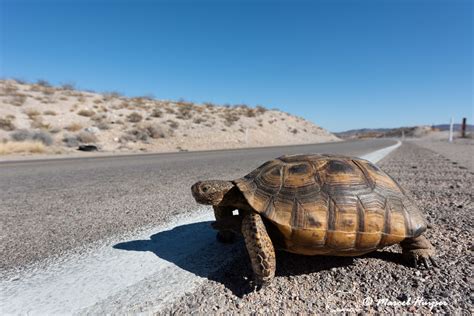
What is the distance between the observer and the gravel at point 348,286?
1.53m

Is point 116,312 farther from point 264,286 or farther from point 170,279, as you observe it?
point 264,286

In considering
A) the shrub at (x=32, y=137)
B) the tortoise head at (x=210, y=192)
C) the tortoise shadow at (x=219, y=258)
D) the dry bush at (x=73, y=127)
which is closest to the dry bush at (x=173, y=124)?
the dry bush at (x=73, y=127)

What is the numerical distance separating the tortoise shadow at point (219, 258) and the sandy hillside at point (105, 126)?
15199 millimetres

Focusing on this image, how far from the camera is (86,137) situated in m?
18.6

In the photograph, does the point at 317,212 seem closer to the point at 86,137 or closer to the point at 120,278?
the point at 120,278

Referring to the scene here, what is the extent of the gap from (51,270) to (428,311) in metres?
2.12

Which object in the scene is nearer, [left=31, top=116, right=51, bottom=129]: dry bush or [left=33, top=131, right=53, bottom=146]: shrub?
[left=33, top=131, right=53, bottom=146]: shrub

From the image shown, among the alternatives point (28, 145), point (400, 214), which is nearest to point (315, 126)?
point (28, 145)

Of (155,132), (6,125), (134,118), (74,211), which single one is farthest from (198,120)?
(74,211)

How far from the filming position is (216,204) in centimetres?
232

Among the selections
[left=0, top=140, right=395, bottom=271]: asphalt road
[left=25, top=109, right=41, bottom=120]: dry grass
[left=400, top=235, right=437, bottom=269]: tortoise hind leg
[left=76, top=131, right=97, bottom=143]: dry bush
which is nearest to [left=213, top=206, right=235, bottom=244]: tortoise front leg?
[left=0, top=140, right=395, bottom=271]: asphalt road

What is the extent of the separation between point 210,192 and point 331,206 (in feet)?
2.90

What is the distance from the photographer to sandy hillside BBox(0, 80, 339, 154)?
17.6m

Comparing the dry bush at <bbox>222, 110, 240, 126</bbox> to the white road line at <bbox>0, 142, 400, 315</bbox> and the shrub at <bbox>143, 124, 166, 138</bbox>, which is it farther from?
the white road line at <bbox>0, 142, 400, 315</bbox>
